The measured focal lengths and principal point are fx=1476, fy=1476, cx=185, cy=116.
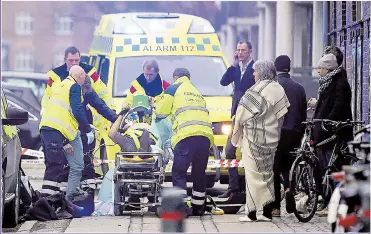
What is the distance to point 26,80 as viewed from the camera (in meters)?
26.8

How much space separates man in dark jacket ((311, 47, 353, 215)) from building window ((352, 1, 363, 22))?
3599 millimetres

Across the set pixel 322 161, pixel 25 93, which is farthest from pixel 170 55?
pixel 25 93

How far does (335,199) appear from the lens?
37.4 feet

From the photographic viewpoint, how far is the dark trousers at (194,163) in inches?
635

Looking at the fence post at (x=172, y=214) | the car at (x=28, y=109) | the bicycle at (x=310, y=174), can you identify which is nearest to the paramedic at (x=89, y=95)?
the bicycle at (x=310, y=174)

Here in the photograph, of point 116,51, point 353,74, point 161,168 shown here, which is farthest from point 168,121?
point 353,74

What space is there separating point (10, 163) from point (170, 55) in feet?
10.8

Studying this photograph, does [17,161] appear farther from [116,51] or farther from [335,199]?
[335,199]

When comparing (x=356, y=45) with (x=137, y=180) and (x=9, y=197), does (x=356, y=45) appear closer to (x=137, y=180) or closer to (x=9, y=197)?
(x=137, y=180)

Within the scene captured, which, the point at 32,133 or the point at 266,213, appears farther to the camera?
the point at 32,133

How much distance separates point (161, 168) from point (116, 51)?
7.12 feet

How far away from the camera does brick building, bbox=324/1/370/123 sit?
18.2 m

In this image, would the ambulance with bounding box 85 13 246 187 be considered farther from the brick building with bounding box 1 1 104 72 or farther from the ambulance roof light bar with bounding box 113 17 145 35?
the brick building with bounding box 1 1 104 72

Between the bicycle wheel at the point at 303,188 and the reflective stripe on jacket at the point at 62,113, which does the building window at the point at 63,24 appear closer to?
the reflective stripe on jacket at the point at 62,113
